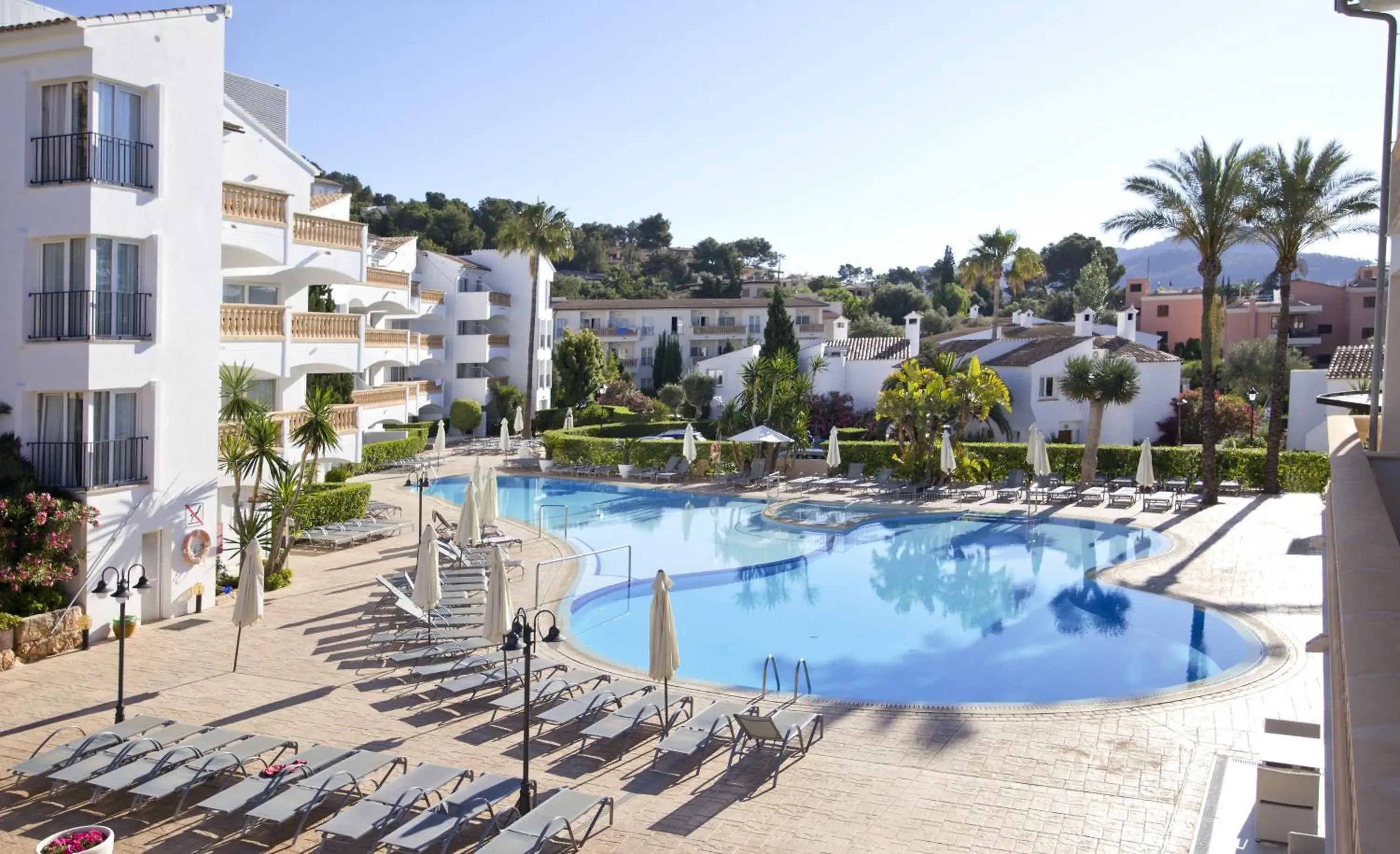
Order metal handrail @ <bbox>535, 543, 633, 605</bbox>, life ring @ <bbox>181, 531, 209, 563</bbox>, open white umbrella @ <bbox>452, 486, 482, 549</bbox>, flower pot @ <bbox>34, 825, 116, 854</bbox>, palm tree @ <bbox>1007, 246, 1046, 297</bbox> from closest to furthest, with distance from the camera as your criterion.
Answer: flower pot @ <bbox>34, 825, 116, 854</bbox> → life ring @ <bbox>181, 531, 209, 563</bbox> → metal handrail @ <bbox>535, 543, 633, 605</bbox> → open white umbrella @ <bbox>452, 486, 482, 549</bbox> → palm tree @ <bbox>1007, 246, 1046, 297</bbox>

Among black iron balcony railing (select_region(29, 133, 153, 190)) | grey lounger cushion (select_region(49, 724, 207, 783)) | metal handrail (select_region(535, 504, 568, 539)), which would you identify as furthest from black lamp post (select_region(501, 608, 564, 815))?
metal handrail (select_region(535, 504, 568, 539))

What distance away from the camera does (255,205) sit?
2392 centimetres

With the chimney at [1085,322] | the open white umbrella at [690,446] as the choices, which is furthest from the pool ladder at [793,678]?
the chimney at [1085,322]

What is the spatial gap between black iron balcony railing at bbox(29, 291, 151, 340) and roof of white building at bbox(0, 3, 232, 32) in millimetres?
4359

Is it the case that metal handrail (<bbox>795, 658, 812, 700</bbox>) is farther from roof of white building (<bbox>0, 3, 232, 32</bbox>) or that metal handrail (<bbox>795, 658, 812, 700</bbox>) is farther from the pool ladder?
roof of white building (<bbox>0, 3, 232, 32</bbox>)

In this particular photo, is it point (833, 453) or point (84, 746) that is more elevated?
point (833, 453)

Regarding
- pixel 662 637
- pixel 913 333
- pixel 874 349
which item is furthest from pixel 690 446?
pixel 662 637

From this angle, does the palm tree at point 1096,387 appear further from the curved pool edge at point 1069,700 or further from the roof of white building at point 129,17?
the roof of white building at point 129,17

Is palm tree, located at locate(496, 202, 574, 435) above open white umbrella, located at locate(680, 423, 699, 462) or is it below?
above

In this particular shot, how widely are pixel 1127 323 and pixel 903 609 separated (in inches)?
1461

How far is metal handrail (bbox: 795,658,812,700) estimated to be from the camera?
15.3 meters

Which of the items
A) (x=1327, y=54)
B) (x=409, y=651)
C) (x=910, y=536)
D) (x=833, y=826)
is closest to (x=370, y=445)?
(x=910, y=536)

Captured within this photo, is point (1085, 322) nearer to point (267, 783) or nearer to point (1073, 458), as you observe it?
point (1073, 458)

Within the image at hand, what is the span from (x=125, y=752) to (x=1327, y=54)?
49.8 ft
